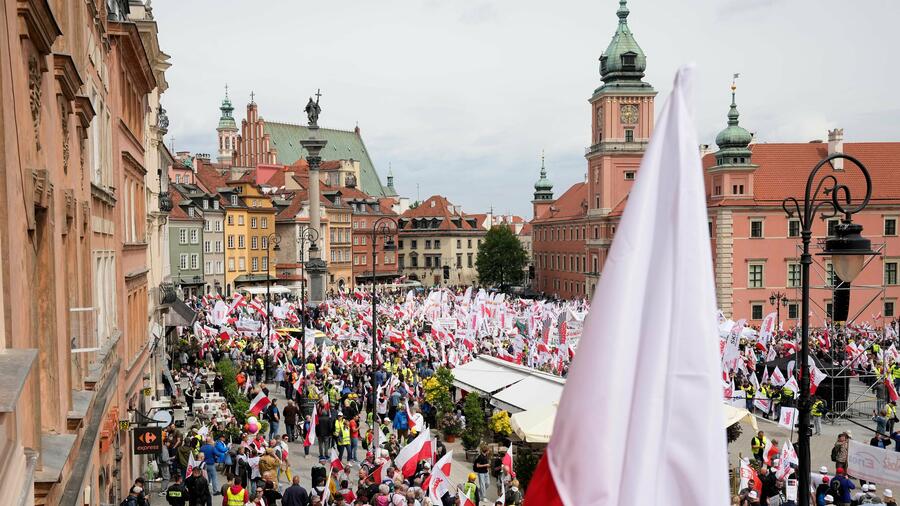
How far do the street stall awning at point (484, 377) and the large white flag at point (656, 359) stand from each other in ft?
69.3

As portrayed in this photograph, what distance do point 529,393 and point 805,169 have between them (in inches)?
2059

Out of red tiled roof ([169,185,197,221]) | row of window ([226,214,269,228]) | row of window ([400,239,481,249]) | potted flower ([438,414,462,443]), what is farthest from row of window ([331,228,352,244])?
potted flower ([438,414,462,443])

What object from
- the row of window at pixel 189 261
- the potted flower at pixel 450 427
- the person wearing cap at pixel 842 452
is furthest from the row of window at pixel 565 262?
the person wearing cap at pixel 842 452

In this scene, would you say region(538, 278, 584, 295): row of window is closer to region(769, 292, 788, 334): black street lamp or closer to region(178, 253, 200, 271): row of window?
region(769, 292, 788, 334): black street lamp

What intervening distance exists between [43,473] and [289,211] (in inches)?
3586

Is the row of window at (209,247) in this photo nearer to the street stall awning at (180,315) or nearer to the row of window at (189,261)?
the row of window at (189,261)

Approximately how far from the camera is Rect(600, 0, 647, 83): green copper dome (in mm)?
83375

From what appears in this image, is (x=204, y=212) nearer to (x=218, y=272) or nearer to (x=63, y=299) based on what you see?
(x=218, y=272)

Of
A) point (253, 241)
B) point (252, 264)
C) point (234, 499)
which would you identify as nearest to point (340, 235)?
point (253, 241)

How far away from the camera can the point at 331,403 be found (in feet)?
84.1

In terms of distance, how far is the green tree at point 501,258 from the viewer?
108 m

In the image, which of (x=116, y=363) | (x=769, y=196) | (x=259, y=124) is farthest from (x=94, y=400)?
(x=259, y=124)

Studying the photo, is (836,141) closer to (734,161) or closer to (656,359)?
(734,161)

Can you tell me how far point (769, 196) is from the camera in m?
66.2
